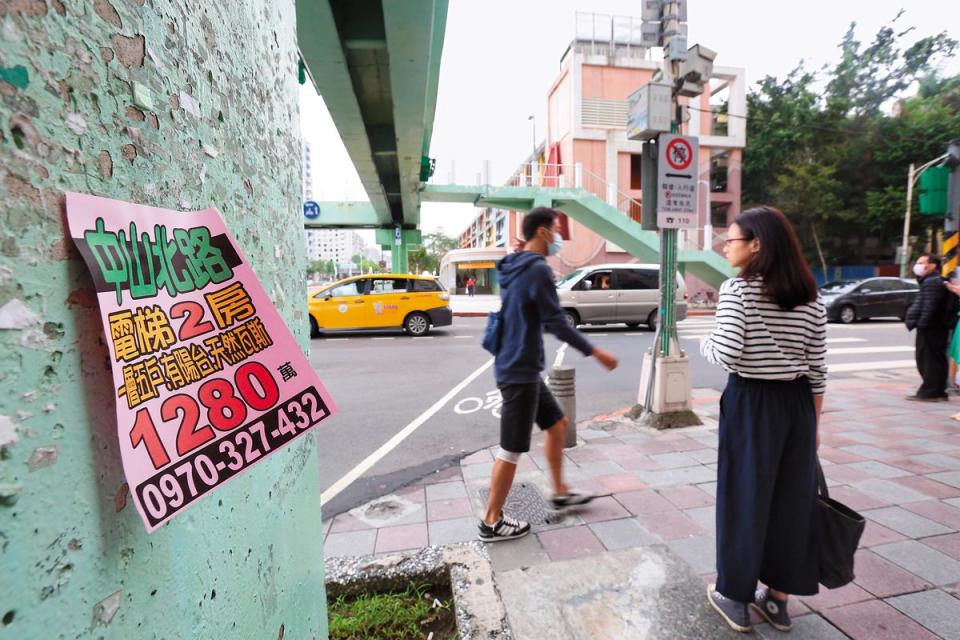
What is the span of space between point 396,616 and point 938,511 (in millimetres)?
3295

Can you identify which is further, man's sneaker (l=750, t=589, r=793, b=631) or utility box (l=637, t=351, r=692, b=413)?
utility box (l=637, t=351, r=692, b=413)

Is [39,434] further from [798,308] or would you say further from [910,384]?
[910,384]

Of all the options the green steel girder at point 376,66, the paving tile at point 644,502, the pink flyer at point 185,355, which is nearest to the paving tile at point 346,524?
the paving tile at point 644,502

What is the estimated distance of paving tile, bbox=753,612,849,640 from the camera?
2.02 meters

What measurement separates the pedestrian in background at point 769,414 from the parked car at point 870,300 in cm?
1486

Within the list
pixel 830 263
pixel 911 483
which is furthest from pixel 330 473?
pixel 830 263

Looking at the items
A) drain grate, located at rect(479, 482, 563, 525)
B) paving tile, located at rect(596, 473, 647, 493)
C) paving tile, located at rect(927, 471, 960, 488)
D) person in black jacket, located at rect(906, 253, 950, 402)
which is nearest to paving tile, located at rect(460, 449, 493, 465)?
drain grate, located at rect(479, 482, 563, 525)

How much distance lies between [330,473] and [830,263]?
30.4 metres

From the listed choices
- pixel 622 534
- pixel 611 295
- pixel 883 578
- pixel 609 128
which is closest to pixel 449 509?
pixel 622 534

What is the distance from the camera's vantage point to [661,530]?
288cm

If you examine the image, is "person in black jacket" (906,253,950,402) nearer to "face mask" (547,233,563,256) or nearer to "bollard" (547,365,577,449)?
"bollard" (547,365,577,449)

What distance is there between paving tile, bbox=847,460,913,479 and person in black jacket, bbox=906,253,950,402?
2.77 meters

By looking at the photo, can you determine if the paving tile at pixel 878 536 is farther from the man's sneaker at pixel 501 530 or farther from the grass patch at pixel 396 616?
the grass patch at pixel 396 616

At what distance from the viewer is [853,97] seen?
26.9 m
